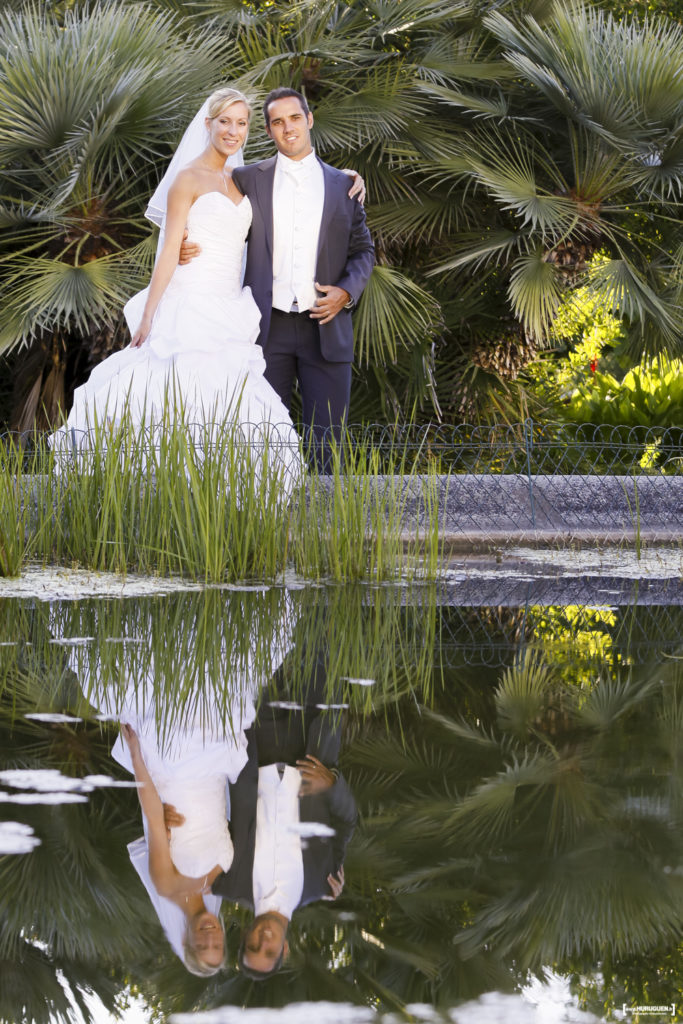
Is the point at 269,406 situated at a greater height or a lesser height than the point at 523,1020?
greater

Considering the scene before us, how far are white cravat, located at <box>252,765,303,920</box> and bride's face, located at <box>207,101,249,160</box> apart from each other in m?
3.89

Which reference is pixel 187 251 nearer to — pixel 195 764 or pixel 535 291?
pixel 535 291

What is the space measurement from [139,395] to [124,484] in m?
1.02

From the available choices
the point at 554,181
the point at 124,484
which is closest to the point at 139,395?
the point at 124,484

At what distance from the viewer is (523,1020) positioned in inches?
57.0

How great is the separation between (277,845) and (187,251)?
4289mm

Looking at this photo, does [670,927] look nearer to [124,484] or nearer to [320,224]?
[124,484]

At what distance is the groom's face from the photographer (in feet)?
18.6

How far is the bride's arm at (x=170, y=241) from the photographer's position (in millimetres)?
5789

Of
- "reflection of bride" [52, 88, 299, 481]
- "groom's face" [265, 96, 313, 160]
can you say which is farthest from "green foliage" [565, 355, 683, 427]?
"reflection of bride" [52, 88, 299, 481]

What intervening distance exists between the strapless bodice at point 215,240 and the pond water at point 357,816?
2458mm

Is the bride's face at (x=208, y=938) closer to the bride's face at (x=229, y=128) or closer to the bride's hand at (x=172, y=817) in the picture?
the bride's hand at (x=172, y=817)

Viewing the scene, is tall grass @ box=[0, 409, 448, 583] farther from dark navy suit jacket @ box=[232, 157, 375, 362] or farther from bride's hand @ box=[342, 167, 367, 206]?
bride's hand @ box=[342, 167, 367, 206]

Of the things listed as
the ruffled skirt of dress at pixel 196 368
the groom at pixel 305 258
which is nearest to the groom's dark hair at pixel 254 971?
the ruffled skirt of dress at pixel 196 368
